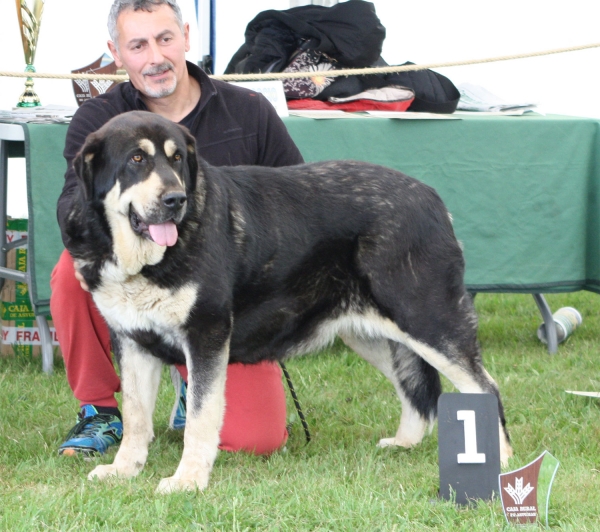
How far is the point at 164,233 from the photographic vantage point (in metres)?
2.55

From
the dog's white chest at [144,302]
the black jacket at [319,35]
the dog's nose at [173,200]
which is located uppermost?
the black jacket at [319,35]

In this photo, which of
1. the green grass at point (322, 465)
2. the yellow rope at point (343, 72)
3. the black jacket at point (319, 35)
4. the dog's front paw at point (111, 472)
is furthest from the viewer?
the black jacket at point (319, 35)

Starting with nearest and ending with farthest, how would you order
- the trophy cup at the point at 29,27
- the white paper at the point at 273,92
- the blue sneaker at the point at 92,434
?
the blue sneaker at the point at 92,434
the white paper at the point at 273,92
the trophy cup at the point at 29,27

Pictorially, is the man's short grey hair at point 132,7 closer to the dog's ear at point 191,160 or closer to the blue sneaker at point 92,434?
the dog's ear at point 191,160

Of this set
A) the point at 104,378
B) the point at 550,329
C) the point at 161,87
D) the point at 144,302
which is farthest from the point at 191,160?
the point at 550,329

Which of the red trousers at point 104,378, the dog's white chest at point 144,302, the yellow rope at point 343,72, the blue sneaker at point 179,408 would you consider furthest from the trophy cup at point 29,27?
the dog's white chest at point 144,302

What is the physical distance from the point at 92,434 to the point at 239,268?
97 cm

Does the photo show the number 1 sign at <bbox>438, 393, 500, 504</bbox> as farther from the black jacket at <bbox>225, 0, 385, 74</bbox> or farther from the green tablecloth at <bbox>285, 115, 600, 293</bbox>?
the black jacket at <bbox>225, 0, 385, 74</bbox>

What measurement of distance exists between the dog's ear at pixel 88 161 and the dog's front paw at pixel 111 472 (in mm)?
946

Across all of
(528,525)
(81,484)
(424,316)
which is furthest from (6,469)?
(528,525)

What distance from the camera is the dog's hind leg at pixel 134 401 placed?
115 inches

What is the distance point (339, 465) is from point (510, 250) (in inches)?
83.4

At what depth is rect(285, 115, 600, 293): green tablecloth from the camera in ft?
14.9

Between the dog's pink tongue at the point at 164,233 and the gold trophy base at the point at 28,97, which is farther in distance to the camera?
the gold trophy base at the point at 28,97
